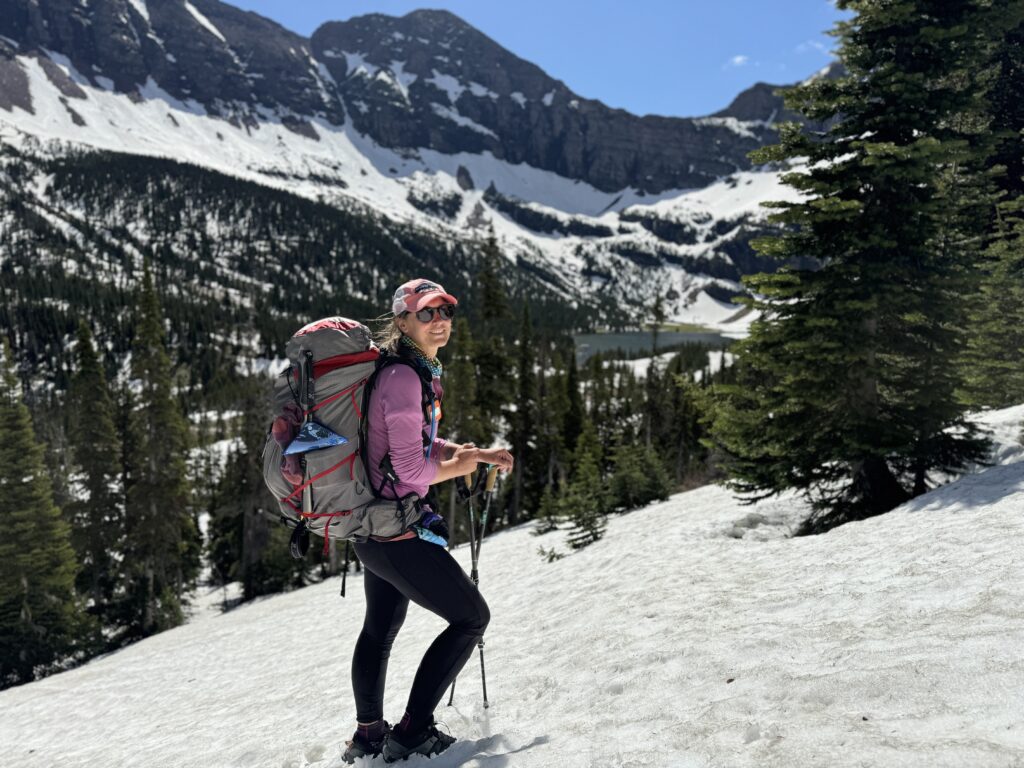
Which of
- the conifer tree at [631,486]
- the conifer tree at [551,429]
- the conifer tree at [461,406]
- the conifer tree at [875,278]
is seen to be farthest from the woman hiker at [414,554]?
the conifer tree at [551,429]

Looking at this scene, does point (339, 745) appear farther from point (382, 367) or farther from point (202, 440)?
point (202, 440)

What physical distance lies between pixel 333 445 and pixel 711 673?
3273 millimetres

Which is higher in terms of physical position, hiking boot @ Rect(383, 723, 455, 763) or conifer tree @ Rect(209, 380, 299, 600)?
hiking boot @ Rect(383, 723, 455, 763)

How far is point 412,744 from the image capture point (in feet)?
12.9

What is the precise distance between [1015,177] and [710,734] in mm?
31912

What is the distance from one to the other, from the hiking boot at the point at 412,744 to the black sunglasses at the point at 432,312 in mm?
2663

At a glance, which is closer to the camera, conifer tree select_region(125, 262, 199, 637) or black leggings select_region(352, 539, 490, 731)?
black leggings select_region(352, 539, 490, 731)

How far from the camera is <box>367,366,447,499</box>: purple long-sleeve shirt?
Answer: 3.41 m

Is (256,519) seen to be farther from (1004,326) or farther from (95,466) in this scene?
(1004,326)

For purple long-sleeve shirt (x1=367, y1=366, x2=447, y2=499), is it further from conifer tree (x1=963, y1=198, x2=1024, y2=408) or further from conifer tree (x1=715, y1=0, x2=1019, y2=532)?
conifer tree (x1=963, y1=198, x2=1024, y2=408)

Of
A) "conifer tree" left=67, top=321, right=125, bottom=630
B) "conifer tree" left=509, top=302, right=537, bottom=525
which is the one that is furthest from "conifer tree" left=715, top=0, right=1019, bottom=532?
"conifer tree" left=67, top=321, right=125, bottom=630

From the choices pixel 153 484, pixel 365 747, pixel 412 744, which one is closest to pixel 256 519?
pixel 153 484

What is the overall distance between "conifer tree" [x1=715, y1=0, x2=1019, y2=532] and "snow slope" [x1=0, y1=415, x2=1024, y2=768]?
1415 mm

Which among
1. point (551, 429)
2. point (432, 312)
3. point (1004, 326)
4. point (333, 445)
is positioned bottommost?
point (551, 429)
